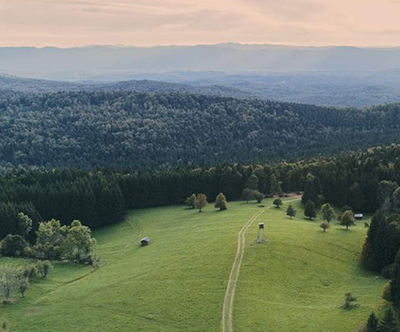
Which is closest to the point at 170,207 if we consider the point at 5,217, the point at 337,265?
the point at 5,217

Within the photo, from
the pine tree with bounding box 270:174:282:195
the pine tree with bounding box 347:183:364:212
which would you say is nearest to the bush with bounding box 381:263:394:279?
the pine tree with bounding box 347:183:364:212

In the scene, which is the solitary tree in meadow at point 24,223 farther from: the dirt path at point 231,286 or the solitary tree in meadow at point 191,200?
the dirt path at point 231,286

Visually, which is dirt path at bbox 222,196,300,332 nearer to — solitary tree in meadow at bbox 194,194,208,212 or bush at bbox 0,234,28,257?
solitary tree in meadow at bbox 194,194,208,212

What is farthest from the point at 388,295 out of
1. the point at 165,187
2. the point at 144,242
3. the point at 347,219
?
→ the point at 165,187

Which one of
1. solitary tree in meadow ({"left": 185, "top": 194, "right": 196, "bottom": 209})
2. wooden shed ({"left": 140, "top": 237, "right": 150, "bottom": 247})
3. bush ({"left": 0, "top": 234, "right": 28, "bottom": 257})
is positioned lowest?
bush ({"left": 0, "top": 234, "right": 28, "bottom": 257})

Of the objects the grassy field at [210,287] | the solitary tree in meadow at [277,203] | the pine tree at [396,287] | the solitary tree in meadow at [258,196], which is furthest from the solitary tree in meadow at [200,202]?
the pine tree at [396,287]

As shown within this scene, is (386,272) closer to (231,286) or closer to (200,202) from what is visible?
(231,286)

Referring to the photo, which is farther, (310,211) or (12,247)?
(310,211)
